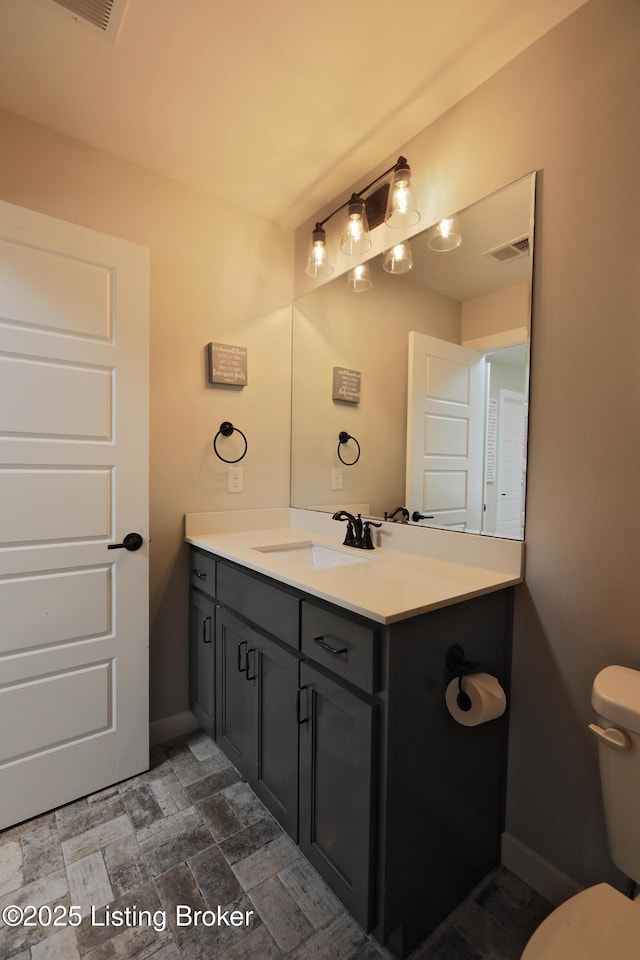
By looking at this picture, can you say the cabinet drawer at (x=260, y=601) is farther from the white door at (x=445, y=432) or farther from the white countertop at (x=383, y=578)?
the white door at (x=445, y=432)

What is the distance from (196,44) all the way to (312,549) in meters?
1.87

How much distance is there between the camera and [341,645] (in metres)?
1.15

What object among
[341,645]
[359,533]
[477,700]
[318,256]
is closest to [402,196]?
[318,256]

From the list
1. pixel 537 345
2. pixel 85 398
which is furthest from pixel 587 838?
pixel 85 398

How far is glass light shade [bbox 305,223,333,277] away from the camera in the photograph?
1995 mm

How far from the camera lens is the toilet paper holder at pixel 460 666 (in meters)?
1.15

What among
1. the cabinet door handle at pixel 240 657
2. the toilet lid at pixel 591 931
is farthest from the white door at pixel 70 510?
the toilet lid at pixel 591 931

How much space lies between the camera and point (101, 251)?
1625mm

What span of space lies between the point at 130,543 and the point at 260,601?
0.62 metres

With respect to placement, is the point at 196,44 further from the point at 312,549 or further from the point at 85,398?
the point at 312,549

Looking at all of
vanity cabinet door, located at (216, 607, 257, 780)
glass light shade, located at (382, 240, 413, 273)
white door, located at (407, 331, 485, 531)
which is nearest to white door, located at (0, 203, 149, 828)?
vanity cabinet door, located at (216, 607, 257, 780)

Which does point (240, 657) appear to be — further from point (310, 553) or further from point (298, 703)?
point (310, 553)

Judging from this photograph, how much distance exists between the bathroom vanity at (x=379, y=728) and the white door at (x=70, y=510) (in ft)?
1.71

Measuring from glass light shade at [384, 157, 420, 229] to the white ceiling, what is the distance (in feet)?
0.76
